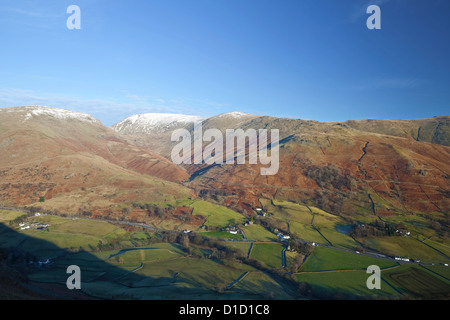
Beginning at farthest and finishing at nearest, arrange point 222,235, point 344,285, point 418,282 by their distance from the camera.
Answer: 1. point 222,235
2. point 418,282
3. point 344,285

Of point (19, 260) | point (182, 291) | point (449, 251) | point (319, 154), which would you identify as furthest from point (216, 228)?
point (319, 154)

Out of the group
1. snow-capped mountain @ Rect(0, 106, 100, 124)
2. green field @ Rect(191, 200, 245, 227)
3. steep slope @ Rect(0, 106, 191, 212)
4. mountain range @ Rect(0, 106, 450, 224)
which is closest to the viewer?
green field @ Rect(191, 200, 245, 227)

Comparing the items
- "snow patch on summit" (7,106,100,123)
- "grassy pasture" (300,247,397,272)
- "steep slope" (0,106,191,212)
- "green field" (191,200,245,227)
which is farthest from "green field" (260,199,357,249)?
"snow patch on summit" (7,106,100,123)

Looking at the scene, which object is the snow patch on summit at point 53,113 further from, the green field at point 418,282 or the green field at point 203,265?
the green field at point 418,282

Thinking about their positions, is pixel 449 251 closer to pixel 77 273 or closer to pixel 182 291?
pixel 182 291

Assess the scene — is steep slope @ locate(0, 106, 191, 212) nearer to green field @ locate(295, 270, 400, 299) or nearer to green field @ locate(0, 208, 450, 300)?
green field @ locate(0, 208, 450, 300)

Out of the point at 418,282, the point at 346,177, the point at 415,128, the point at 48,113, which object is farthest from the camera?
the point at 415,128

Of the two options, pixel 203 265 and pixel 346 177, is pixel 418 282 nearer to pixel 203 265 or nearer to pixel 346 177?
pixel 203 265

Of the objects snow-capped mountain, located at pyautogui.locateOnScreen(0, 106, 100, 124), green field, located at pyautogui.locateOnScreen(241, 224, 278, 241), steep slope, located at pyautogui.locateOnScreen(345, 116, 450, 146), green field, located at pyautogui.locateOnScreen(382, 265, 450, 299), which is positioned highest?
snow-capped mountain, located at pyautogui.locateOnScreen(0, 106, 100, 124)

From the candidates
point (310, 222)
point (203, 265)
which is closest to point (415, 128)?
point (310, 222)
